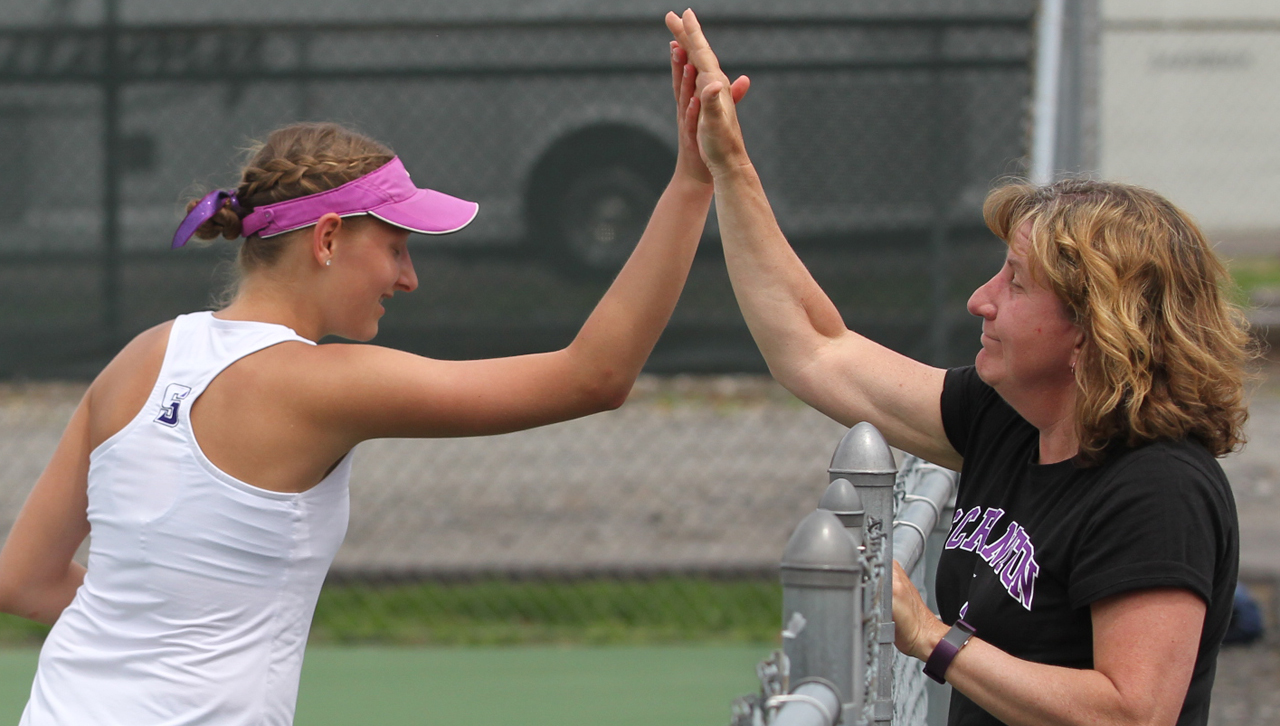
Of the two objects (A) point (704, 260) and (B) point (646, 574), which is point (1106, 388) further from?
(B) point (646, 574)

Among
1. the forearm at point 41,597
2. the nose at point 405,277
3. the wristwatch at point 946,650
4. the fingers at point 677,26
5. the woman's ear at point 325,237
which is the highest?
the fingers at point 677,26

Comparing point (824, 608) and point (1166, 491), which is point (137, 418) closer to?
point (824, 608)

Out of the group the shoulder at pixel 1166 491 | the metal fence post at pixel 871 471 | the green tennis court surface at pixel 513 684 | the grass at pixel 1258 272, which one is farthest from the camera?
the grass at pixel 1258 272

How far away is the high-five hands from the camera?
2.08m

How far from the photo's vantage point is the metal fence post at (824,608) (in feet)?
4.48

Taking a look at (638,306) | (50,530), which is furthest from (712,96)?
(50,530)

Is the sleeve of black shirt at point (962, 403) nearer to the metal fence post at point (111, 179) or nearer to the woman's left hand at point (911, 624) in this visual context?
the woman's left hand at point (911, 624)

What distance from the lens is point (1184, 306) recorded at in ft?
6.23

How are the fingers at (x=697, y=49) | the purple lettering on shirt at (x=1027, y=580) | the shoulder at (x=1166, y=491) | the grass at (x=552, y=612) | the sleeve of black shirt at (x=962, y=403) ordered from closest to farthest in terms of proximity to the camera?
1. the shoulder at (x=1166, y=491)
2. the purple lettering on shirt at (x=1027, y=580)
3. the fingers at (x=697, y=49)
4. the sleeve of black shirt at (x=962, y=403)
5. the grass at (x=552, y=612)

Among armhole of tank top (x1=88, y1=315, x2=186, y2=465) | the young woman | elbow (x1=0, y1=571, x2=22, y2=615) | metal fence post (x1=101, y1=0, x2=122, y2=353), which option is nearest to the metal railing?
the young woman

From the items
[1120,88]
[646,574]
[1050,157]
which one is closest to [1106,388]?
[1050,157]

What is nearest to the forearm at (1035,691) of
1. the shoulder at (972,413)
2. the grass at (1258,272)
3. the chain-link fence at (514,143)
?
the shoulder at (972,413)

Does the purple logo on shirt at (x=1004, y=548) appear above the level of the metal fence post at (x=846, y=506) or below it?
below

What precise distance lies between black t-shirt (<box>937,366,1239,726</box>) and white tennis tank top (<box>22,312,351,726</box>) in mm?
926
